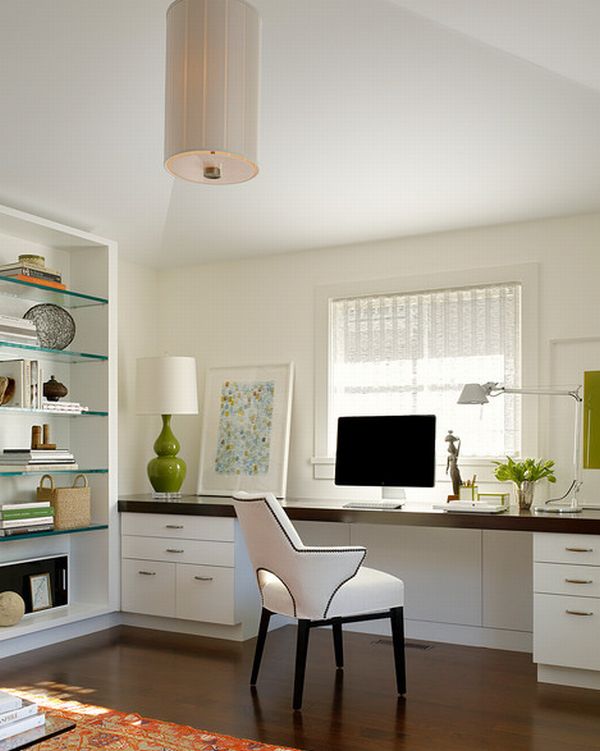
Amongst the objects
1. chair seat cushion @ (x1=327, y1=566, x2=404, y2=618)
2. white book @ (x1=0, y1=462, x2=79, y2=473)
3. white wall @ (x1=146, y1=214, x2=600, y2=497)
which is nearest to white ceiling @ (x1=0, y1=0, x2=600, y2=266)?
white wall @ (x1=146, y1=214, x2=600, y2=497)

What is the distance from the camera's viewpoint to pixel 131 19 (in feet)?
11.3

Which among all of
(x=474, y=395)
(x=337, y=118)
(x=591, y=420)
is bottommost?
(x=591, y=420)

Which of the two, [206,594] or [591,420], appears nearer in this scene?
[591,420]

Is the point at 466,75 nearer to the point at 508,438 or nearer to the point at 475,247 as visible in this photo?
the point at 475,247

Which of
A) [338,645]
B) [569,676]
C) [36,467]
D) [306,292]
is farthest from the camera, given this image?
[306,292]

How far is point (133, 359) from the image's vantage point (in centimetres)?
583

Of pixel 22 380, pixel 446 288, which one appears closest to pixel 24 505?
pixel 22 380

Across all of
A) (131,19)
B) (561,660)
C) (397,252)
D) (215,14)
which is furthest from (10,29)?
(561,660)

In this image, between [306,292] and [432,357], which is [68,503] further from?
[432,357]

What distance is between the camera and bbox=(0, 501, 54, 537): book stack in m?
4.40

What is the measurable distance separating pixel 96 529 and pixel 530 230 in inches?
121

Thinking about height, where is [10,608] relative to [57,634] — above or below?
above

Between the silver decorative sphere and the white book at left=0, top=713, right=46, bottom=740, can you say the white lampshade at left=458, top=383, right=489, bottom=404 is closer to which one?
the silver decorative sphere

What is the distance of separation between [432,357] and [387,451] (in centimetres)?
68
